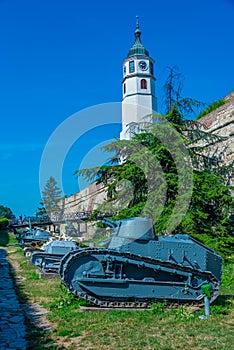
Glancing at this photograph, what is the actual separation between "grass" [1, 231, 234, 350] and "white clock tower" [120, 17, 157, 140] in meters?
31.4

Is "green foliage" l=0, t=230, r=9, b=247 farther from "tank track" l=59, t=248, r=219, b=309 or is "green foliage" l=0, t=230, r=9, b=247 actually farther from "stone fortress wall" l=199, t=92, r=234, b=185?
"tank track" l=59, t=248, r=219, b=309

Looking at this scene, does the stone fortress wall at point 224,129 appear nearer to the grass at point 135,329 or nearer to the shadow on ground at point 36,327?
the grass at point 135,329

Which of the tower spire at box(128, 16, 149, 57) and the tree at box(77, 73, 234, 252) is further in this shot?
the tower spire at box(128, 16, 149, 57)

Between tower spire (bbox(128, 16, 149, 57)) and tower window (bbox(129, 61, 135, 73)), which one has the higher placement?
tower spire (bbox(128, 16, 149, 57))

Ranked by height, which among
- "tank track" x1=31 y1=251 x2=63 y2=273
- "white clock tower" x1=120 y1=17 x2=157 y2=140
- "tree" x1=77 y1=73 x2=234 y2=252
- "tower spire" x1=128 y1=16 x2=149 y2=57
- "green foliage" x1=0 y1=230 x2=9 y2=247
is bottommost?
"tank track" x1=31 y1=251 x2=63 y2=273

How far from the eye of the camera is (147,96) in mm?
38781

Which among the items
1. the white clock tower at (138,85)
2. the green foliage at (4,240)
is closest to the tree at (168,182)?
the green foliage at (4,240)

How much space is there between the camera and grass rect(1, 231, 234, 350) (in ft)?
15.1

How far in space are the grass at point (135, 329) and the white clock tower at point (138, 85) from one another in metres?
31.4

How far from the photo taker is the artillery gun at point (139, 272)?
6.55 meters

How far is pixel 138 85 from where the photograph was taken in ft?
127

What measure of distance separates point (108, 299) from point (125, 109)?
3204 cm

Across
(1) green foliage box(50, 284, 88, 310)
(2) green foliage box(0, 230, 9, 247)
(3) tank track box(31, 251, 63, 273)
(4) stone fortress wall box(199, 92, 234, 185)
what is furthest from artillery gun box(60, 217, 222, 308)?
(2) green foliage box(0, 230, 9, 247)

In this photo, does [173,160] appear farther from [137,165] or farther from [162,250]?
[162,250]
